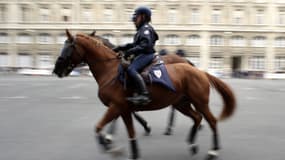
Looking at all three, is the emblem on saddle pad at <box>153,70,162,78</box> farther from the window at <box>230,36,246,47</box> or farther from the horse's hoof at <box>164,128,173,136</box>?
the window at <box>230,36,246,47</box>

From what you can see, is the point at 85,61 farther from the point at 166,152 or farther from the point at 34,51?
the point at 34,51

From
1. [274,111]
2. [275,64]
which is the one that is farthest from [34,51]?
[274,111]

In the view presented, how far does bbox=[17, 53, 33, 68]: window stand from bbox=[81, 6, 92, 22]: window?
11.0 m

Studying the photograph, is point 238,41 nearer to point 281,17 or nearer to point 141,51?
point 281,17

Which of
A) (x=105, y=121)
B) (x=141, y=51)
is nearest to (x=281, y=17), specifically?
(x=141, y=51)

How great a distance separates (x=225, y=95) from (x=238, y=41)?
2432 inches

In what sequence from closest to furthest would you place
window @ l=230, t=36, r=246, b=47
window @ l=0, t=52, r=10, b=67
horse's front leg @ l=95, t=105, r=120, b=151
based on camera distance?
horse's front leg @ l=95, t=105, r=120, b=151 < window @ l=230, t=36, r=246, b=47 < window @ l=0, t=52, r=10, b=67

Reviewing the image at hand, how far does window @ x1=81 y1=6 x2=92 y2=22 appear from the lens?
68.2 metres

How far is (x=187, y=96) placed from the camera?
6629mm

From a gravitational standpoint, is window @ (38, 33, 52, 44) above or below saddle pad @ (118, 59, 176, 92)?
below

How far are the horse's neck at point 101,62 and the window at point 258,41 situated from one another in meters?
63.1

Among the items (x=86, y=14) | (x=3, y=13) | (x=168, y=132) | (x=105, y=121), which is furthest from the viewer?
(x=3, y=13)

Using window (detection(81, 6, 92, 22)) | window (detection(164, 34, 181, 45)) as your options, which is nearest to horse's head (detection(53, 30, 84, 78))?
window (detection(164, 34, 181, 45))

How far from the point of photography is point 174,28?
2635 inches
